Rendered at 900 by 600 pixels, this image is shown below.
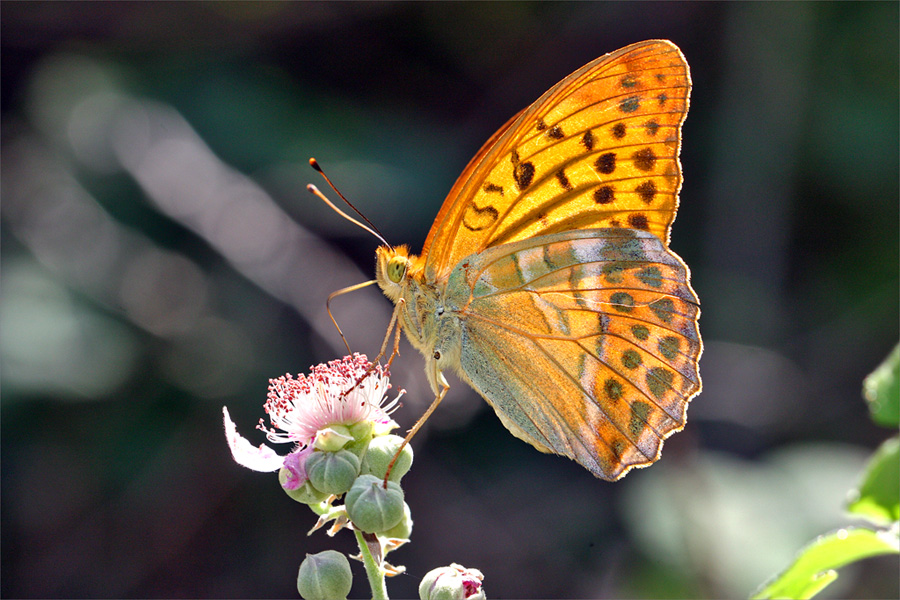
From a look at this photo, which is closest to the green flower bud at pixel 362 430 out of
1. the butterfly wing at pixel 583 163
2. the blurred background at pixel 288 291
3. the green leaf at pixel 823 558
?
the butterfly wing at pixel 583 163

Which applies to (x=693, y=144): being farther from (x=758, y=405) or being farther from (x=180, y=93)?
(x=180, y=93)

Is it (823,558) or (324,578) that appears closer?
(823,558)

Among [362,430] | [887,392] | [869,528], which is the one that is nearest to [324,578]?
[362,430]

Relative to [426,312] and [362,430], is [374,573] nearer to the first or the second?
[362,430]

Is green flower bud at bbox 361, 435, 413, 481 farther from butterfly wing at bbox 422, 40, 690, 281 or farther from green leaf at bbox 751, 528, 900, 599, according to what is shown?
green leaf at bbox 751, 528, 900, 599

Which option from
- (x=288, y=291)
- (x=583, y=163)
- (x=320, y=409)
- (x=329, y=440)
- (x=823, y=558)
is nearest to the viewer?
(x=823, y=558)

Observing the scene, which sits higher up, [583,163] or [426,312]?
[583,163]

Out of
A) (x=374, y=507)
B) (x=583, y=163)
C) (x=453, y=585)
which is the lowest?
(x=453, y=585)
